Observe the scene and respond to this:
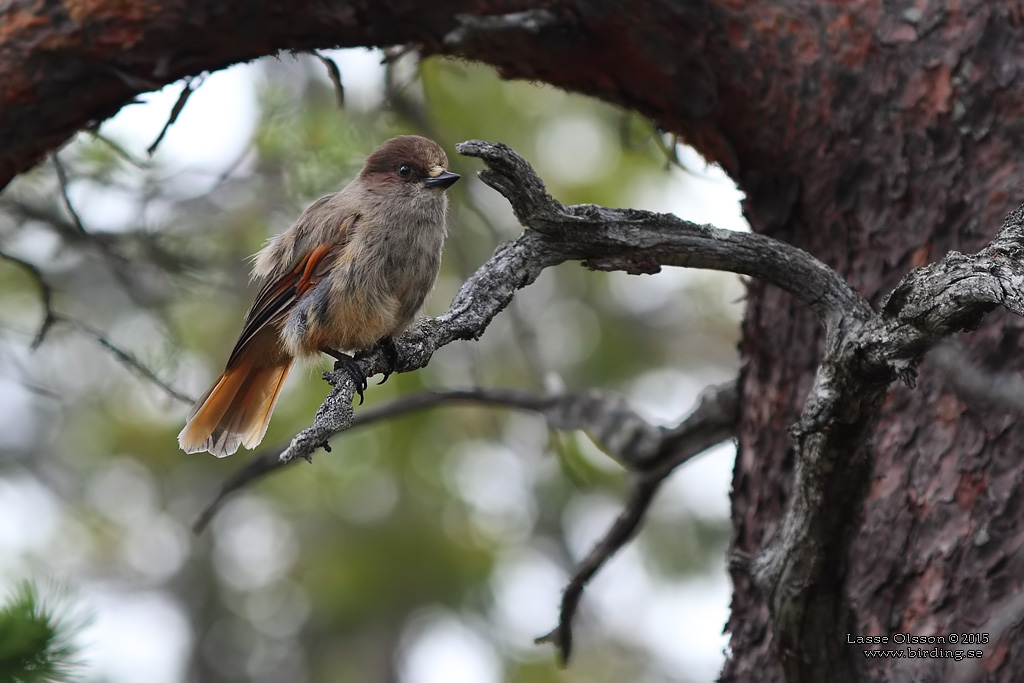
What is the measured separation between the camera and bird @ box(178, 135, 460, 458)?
13.3 feet

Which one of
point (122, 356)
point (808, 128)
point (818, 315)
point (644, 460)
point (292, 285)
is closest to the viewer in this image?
point (818, 315)

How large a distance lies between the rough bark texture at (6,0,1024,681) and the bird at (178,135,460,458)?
930 mm

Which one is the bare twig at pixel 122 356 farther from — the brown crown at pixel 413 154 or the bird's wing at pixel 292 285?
the brown crown at pixel 413 154

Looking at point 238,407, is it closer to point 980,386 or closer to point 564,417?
point 564,417

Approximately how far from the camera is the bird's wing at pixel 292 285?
4184 millimetres

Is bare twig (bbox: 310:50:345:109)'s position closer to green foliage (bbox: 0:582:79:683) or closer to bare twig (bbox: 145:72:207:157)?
bare twig (bbox: 145:72:207:157)

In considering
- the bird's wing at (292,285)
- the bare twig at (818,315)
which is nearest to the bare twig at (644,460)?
the bare twig at (818,315)

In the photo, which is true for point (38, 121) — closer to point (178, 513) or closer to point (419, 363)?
point (419, 363)

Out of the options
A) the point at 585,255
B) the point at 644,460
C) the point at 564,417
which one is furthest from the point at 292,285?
the point at 585,255

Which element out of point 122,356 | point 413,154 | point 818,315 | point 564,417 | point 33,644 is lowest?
point 33,644

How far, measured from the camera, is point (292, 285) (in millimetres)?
4254

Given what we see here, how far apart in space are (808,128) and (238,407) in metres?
2.57

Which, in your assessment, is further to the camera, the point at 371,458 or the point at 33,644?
the point at 371,458

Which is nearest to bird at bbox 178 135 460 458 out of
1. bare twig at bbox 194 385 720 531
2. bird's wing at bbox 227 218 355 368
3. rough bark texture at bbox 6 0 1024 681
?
bird's wing at bbox 227 218 355 368
